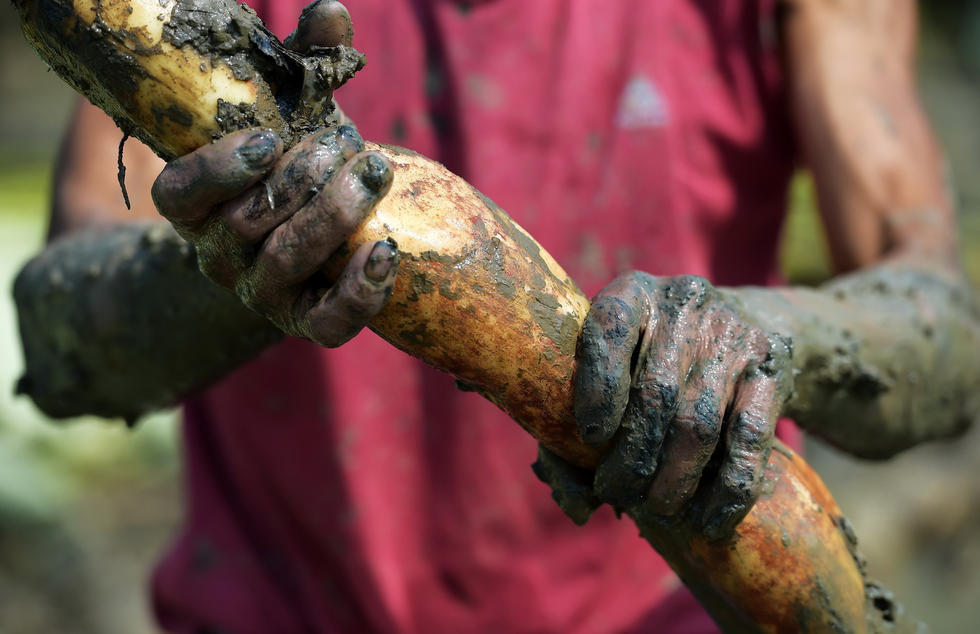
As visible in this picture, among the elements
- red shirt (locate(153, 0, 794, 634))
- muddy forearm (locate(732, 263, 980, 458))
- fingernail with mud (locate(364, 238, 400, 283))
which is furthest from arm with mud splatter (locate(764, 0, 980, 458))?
fingernail with mud (locate(364, 238, 400, 283))

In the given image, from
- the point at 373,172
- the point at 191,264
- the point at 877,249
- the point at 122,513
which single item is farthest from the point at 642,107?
the point at 122,513

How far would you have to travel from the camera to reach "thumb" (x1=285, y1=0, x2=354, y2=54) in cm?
111

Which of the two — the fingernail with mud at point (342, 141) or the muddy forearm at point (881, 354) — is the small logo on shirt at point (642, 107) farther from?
the fingernail with mud at point (342, 141)

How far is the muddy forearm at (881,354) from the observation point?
1581mm

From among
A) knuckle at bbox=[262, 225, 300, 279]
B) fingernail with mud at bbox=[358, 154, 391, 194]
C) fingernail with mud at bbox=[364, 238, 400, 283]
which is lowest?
knuckle at bbox=[262, 225, 300, 279]

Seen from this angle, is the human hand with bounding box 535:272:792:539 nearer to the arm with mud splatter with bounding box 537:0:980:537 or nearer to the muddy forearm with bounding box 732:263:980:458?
the arm with mud splatter with bounding box 537:0:980:537

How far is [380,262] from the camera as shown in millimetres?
1051

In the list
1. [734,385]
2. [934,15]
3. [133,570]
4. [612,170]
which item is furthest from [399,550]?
[934,15]

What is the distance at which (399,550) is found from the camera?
2.14 meters

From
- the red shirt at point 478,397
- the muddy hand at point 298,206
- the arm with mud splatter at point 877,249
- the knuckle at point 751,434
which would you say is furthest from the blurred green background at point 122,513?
the knuckle at point 751,434

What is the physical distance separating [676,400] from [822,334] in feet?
1.74

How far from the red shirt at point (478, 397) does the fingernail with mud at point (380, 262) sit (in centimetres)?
97

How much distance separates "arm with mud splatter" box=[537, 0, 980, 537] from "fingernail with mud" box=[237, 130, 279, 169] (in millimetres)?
453

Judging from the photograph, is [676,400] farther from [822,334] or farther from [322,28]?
[322,28]
